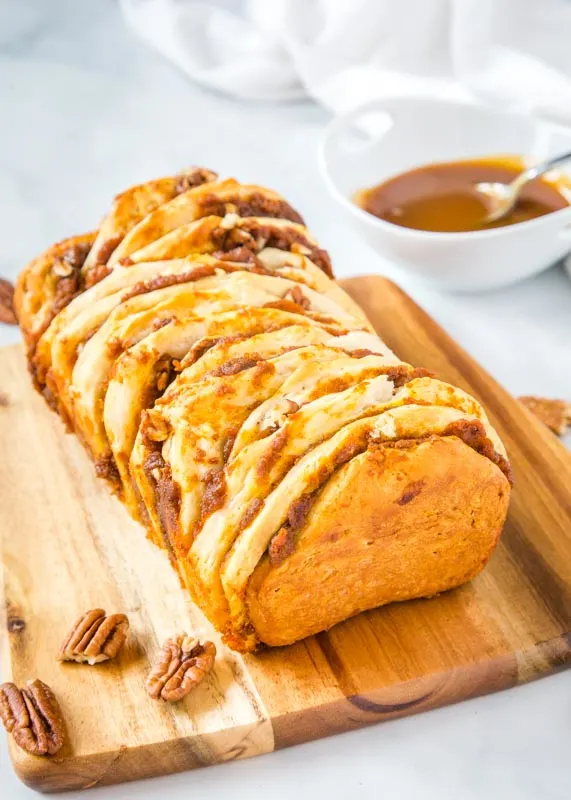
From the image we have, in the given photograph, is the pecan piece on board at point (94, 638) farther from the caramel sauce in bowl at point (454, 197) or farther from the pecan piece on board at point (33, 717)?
the caramel sauce in bowl at point (454, 197)

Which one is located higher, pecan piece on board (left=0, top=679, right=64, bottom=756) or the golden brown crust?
the golden brown crust

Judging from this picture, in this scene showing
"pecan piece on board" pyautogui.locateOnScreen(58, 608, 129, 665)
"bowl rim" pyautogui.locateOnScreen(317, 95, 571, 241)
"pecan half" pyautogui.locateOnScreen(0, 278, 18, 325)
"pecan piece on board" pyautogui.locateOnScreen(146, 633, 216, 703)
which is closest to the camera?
"pecan piece on board" pyautogui.locateOnScreen(146, 633, 216, 703)

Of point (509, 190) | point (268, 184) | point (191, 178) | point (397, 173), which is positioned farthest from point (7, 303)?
point (509, 190)

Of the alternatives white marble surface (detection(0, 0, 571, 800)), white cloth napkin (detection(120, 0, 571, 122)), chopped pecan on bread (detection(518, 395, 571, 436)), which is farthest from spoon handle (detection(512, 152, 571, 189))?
chopped pecan on bread (detection(518, 395, 571, 436))

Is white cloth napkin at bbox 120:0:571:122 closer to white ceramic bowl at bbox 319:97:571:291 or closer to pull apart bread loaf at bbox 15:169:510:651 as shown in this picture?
white ceramic bowl at bbox 319:97:571:291

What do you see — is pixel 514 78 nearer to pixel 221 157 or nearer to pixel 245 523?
pixel 221 157

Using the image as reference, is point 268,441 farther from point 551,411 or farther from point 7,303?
point 7,303

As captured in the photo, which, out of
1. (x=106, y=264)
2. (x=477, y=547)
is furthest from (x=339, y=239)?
(x=477, y=547)
